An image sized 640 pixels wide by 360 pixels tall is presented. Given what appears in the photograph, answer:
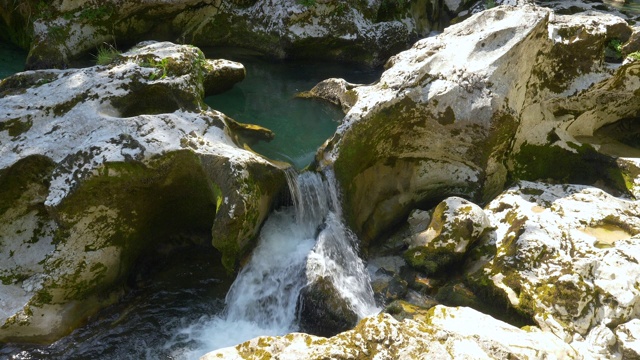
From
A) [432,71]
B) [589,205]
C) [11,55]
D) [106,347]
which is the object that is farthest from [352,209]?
[11,55]

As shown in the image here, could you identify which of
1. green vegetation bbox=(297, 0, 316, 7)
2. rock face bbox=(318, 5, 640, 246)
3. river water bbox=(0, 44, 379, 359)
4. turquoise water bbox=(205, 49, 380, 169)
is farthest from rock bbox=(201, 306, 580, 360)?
green vegetation bbox=(297, 0, 316, 7)

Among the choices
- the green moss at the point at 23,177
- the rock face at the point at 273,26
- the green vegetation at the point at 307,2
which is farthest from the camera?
the green vegetation at the point at 307,2

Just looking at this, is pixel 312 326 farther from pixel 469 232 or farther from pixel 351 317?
pixel 469 232

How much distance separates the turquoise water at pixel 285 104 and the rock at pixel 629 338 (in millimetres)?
5930

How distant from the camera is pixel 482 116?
27.0ft

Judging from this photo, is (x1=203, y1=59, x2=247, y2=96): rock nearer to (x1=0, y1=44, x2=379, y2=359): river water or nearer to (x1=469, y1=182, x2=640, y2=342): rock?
(x1=0, y1=44, x2=379, y2=359): river water

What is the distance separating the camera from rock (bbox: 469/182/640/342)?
246 inches

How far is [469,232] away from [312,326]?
106 inches

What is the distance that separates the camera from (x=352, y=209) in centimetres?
873

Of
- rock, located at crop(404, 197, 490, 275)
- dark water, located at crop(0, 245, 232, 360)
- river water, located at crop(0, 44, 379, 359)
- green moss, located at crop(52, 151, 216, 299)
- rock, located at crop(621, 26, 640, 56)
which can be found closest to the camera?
dark water, located at crop(0, 245, 232, 360)

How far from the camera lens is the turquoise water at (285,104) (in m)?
10.8

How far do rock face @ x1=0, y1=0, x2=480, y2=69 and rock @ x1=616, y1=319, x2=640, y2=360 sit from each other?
1045cm

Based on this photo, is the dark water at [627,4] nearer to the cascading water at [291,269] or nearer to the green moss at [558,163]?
the green moss at [558,163]

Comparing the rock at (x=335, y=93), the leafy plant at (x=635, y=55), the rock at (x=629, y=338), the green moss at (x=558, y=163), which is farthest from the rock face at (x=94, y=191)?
the leafy plant at (x=635, y=55)
